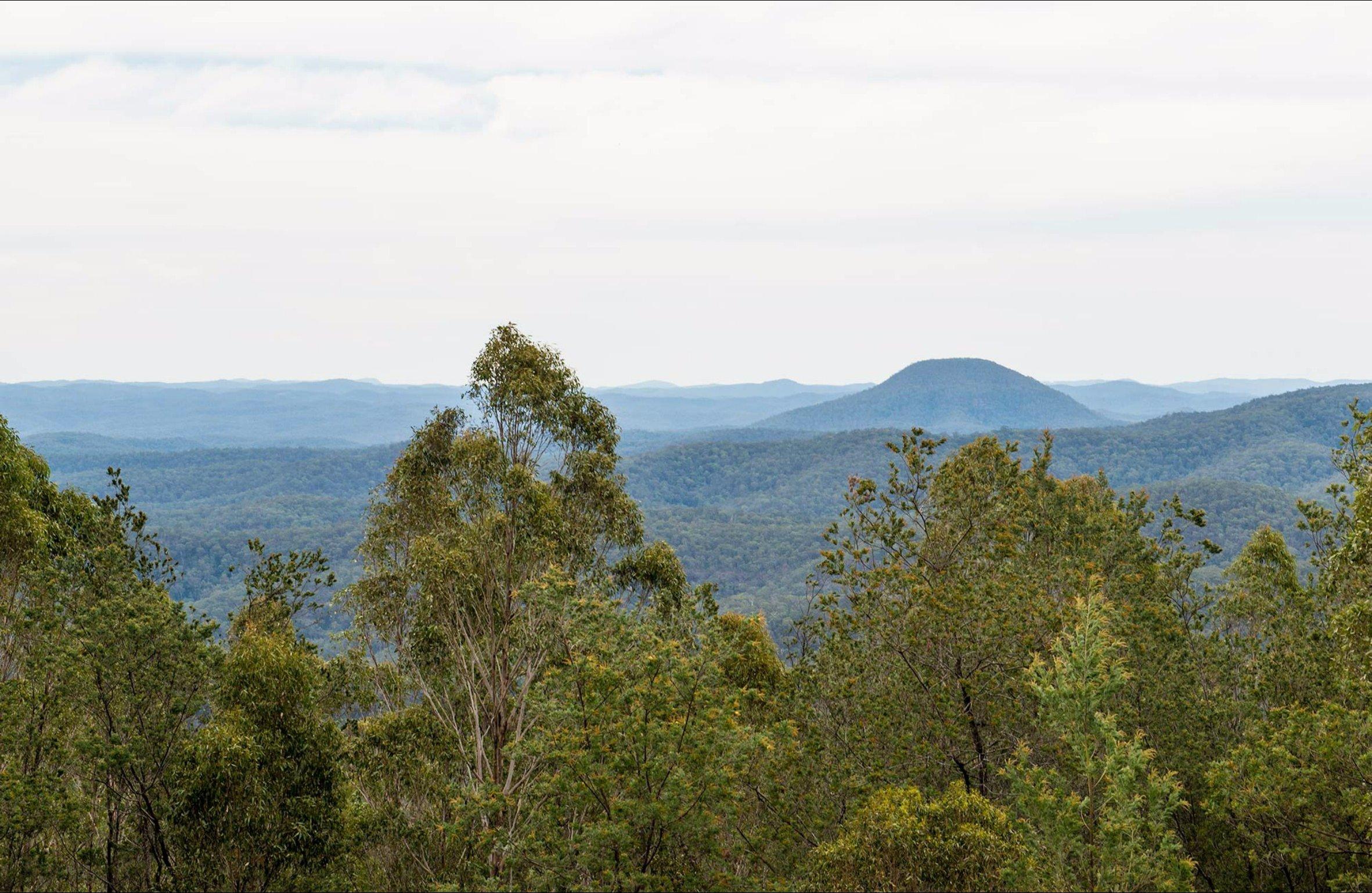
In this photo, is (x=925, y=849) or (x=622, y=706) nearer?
(x=925, y=849)

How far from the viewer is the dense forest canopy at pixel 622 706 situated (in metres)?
18.4

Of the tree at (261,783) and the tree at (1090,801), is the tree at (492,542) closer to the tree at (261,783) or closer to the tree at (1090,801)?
the tree at (261,783)

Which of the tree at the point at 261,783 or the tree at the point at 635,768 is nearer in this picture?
the tree at the point at 635,768

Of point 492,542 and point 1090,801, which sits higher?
point 492,542

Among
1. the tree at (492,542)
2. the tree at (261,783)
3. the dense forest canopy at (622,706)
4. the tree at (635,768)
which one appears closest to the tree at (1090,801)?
the dense forest canopy at (622,706)

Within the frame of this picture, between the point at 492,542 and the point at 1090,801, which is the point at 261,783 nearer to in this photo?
the point at 492,542

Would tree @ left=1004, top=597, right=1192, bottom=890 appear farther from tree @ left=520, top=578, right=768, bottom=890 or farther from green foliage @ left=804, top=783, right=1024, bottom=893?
tree @ left=520, top=578, right=768, bottom=890

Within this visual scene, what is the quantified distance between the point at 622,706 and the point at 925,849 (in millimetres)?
5569

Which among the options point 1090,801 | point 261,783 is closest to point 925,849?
point 1090,801

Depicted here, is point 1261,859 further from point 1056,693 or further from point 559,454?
point 559,454

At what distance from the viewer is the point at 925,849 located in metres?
15.8

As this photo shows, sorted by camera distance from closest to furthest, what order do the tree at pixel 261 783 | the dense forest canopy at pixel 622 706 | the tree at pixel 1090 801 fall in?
the tree at pixel 1090 801 < the dense forest canopy at pixel 622 706 < the tree at pixel 261 783

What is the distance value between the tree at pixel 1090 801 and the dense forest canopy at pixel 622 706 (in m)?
0.08

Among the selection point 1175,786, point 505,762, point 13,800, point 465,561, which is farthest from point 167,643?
point 1175,786
